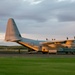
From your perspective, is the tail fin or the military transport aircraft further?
the tail fin

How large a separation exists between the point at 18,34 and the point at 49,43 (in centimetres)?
1267

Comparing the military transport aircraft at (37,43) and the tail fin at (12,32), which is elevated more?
the tail fin at (12,32)

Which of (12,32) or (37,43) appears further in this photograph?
(12,32)

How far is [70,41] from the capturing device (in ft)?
268

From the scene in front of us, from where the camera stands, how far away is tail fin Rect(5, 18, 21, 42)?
8769 cm

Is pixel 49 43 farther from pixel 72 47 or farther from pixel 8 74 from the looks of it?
pixel 8 74

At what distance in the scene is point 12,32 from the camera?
89438 mm

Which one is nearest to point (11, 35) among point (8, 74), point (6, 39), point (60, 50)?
point (6, 39)

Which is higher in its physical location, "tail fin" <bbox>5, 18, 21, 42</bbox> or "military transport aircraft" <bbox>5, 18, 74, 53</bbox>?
"tail fin" <bbox>5, 18, 21, 42</bbox>

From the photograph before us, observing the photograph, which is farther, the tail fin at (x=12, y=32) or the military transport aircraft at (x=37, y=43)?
the tail fin at (x=12, y=32)

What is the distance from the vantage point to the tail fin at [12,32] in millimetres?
87688

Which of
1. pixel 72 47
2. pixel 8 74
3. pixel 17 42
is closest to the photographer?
pixel 8 74

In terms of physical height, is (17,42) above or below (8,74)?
above

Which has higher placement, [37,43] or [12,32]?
[12,32]
